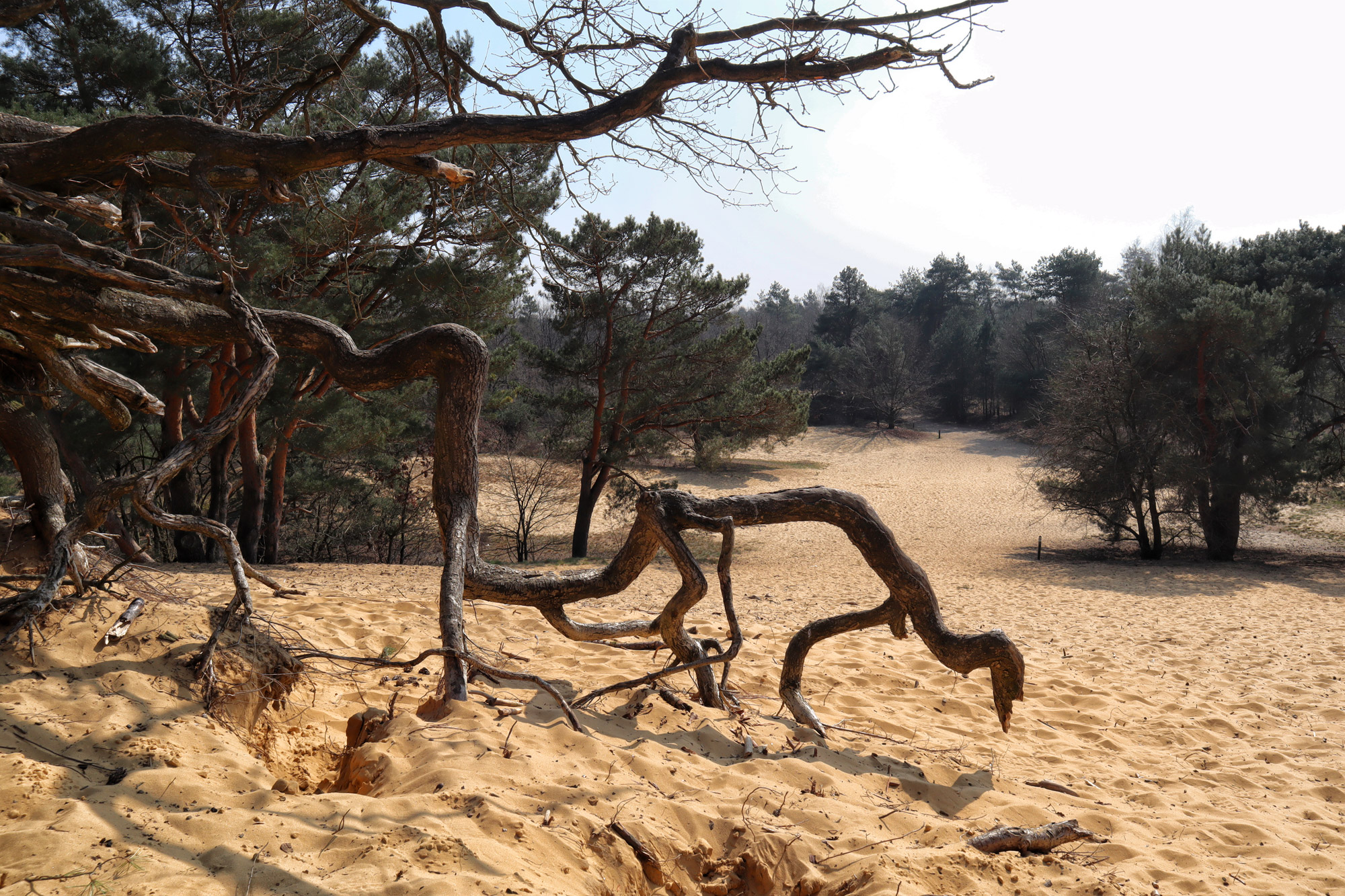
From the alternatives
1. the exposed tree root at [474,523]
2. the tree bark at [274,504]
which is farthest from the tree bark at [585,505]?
the exposed tree root at [474,523]

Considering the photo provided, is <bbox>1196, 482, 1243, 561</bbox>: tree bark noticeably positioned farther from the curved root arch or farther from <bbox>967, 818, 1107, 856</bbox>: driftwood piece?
<bbox>967, 818, 1107, 856</bbox>: driftwood piece

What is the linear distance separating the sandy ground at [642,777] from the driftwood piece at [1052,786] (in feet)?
0.22

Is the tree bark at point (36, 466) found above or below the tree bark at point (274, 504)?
above

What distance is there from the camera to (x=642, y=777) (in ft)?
10.2

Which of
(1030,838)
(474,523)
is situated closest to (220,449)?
(474,523)

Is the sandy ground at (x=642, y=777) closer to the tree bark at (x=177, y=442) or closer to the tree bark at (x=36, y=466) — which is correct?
the tree bark at (x=36, y=466)

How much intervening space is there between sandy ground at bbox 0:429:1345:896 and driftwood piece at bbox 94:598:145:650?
6 centimetres

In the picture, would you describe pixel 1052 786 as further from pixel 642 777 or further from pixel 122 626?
pixel 122 626

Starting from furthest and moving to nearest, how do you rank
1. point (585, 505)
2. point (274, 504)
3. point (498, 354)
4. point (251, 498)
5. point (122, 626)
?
point (585, 505) < point (498, 354) < point (274, 504) < point (251, 498) < point (122, 626)

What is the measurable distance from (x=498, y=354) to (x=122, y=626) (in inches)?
388

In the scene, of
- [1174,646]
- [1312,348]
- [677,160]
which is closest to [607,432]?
[1174,646]

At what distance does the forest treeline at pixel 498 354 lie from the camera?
7.59 meters

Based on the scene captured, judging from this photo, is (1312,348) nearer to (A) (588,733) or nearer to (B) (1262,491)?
(B) (1262,491)

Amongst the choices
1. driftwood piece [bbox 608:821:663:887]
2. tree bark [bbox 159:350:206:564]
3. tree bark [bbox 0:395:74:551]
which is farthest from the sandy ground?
tree bark [bbox 159:350:206:564]
